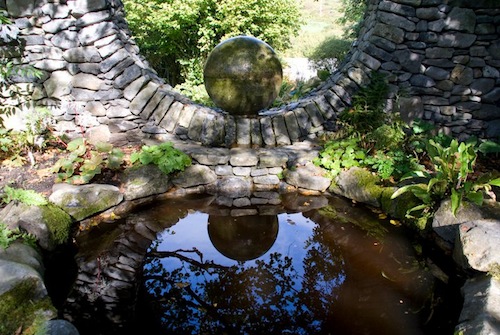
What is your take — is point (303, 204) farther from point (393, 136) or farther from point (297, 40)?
point (297, 40)

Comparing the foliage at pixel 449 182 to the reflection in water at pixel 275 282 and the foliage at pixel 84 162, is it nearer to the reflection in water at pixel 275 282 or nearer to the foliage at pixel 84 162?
the reflection in water at pixel 275 282

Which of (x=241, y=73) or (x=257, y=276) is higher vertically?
(x=241, y=73)

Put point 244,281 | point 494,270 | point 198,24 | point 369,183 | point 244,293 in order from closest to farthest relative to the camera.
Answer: point 494,270 → point 244,293 → point 244,281 → point 369,183 → point 198,24

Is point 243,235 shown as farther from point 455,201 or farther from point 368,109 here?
point 368,109

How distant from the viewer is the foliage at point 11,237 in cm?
322

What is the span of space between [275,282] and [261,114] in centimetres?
348

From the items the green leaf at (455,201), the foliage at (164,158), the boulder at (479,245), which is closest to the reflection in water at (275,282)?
the boulder at (479,245)

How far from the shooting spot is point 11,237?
3369 millimetres

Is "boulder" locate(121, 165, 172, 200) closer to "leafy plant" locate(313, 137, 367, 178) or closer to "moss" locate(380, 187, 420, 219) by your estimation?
"leafy plant" locate(313, 137, 367, 178)

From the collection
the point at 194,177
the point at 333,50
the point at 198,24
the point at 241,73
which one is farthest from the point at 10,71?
the point at 333,50

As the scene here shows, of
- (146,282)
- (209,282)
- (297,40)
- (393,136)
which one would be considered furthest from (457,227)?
(297,40)

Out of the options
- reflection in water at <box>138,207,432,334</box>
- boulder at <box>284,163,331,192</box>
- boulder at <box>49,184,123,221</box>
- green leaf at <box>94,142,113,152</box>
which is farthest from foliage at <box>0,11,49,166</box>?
boulder at <box>284,163,331,192</box>

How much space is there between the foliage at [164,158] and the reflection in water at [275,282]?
Answer: 104 centimetres

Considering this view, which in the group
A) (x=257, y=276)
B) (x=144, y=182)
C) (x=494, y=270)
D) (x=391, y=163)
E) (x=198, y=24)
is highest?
(x=494, y=270)
